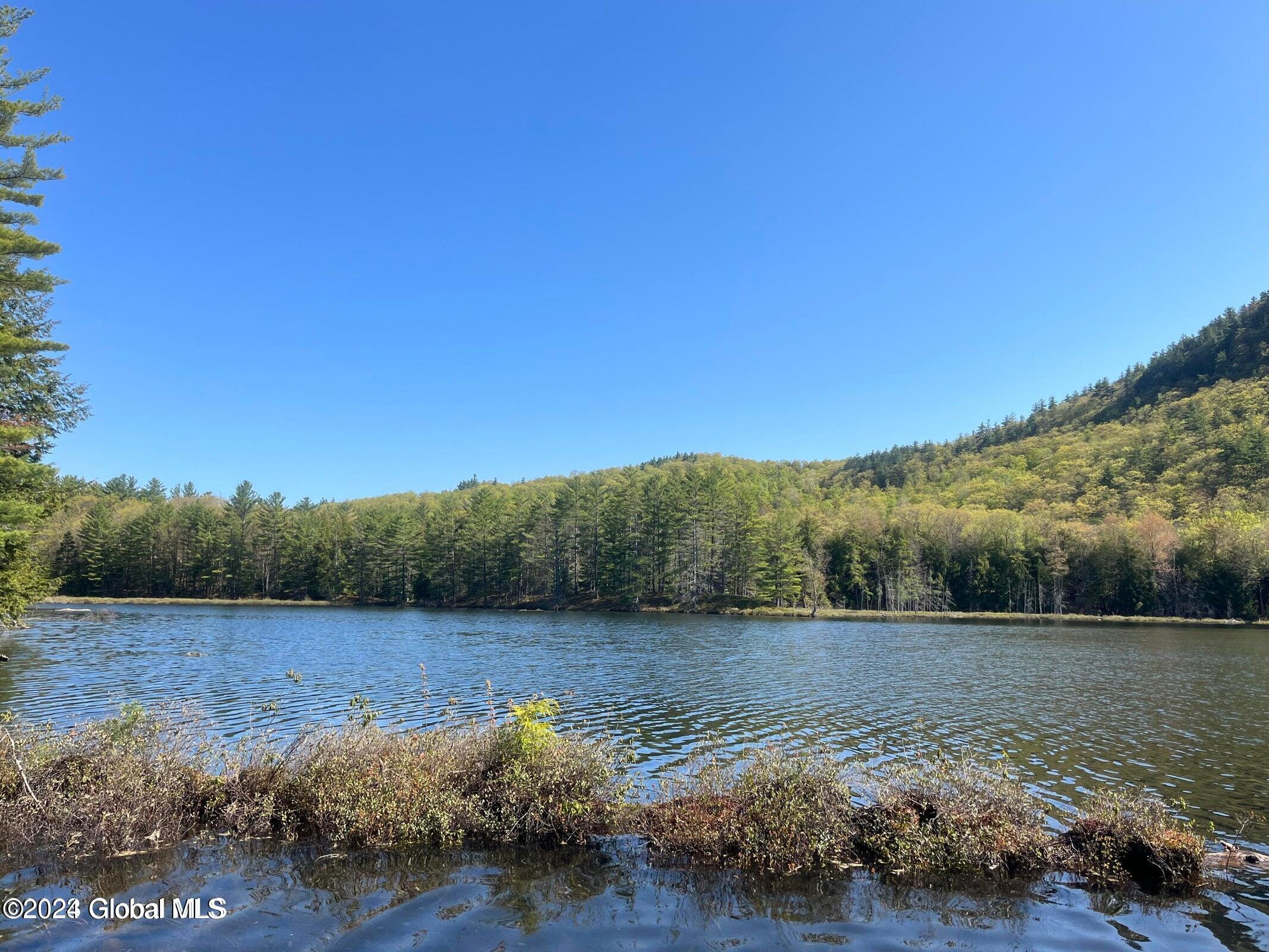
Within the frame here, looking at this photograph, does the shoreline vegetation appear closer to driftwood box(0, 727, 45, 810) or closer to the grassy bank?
the grassy bank

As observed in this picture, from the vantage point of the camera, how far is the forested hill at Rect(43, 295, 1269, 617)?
101312mm

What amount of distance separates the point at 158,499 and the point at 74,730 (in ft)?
603

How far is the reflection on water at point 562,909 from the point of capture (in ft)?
24.8

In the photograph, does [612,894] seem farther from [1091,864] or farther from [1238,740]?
[1238,740]

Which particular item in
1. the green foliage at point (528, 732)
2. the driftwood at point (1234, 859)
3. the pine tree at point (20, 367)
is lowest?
the driftwood at point (1234, 859)

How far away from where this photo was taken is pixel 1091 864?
9.54 m

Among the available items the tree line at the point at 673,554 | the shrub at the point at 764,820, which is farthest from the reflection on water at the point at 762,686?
the tree line at the point at 673,554

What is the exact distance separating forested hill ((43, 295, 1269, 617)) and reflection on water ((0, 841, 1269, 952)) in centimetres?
9574

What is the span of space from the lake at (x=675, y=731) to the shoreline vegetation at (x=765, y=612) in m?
31.0

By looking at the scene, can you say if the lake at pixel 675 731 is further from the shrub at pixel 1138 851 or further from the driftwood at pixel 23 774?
the driftwood at pixel 23 774

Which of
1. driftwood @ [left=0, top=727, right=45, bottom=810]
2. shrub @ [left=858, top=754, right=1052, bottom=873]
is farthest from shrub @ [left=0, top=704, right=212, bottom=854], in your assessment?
shrub @ [left=858, top=754, right=1052, bottom=873]

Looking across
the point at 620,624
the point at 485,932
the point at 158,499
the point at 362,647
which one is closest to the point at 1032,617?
the point at 620,624

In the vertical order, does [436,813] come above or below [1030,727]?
above

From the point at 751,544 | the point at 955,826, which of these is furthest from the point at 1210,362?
the point at 955,826
